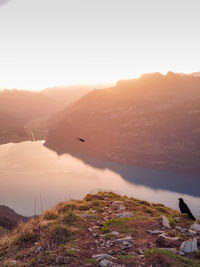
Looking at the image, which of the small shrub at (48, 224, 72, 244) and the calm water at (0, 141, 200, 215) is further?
the calm water at (0, 141, 200, 215)

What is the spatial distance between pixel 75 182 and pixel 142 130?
70.2 meters

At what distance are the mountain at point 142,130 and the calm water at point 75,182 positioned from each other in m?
12.2

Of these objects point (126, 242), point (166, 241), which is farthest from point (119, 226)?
point (166, 241)

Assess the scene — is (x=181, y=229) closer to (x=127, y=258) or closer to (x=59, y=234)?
(x=127, y=258)

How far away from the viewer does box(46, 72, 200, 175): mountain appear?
4847 inches

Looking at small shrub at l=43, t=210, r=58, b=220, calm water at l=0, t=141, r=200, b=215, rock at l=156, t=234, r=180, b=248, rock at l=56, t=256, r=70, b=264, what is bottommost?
calm water at l=0, t=141, r=200, b=215

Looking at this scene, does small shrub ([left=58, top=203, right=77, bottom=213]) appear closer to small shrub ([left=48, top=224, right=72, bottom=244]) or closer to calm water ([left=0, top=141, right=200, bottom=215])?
small shrub ([left=48, top=224, right=72, bottom=244])

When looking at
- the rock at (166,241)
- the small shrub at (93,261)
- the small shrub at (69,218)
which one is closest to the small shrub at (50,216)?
the small shrub at (69,218)

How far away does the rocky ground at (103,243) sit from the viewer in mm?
7289

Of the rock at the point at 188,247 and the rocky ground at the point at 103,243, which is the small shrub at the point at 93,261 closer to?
the rocky ground at the point at 103,243

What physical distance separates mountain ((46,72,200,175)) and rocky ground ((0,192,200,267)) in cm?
10342

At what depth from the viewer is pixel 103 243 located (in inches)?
347

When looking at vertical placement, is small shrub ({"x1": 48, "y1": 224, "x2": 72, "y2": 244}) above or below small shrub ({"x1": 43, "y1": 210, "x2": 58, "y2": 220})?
above

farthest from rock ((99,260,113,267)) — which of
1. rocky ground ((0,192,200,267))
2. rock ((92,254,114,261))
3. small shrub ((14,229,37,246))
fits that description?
small shrub ((14,229,37,246))
